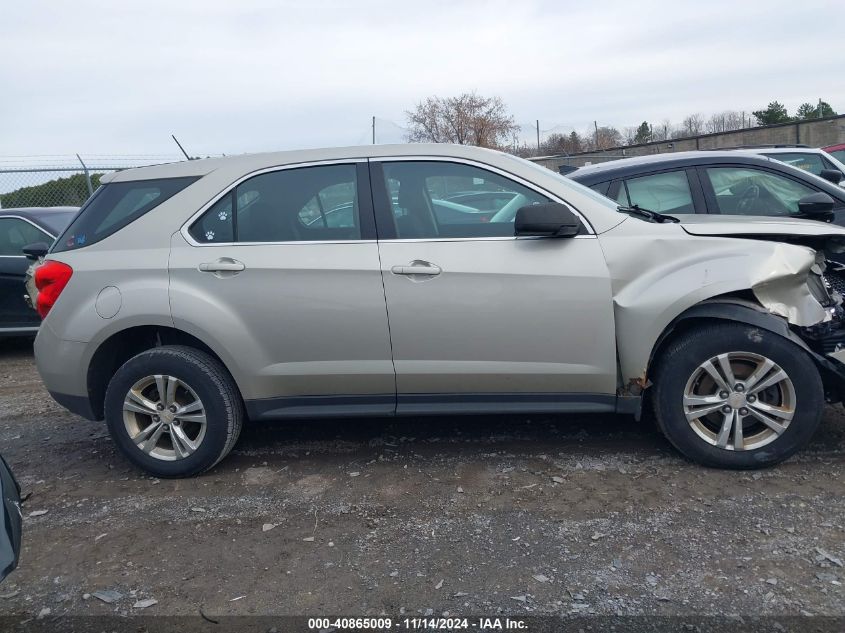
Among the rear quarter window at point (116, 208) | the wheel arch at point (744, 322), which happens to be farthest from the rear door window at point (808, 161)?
the rear quarter window at point (116, 208)

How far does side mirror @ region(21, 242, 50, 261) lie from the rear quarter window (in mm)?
2809

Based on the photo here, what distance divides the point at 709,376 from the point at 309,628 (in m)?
2.39

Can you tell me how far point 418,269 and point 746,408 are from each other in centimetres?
187

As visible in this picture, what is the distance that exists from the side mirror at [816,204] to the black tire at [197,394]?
4.16 metres

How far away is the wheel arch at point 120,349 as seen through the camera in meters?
4.21

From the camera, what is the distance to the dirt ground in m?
2.95

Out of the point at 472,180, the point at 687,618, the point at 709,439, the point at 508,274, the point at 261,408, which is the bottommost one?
the point at 687,618

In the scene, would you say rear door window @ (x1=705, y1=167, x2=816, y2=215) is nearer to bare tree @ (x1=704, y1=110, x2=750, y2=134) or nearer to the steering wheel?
the steering wheel

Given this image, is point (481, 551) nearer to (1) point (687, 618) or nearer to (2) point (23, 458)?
(1) point (687, 618)

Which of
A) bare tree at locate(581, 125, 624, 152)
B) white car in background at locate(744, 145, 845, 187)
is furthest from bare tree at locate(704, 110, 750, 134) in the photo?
white car in background at locate(744, 145, 845, 187)

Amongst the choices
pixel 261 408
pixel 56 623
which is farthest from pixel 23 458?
pixel 56 623

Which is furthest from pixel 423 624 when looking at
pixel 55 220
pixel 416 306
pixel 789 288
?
pixel 55 220

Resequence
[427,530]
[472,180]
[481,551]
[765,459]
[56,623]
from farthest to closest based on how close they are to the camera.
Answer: [472,180], [765,459], [427,530], [481,551], [56,623]

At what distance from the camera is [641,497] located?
368 centimetres
